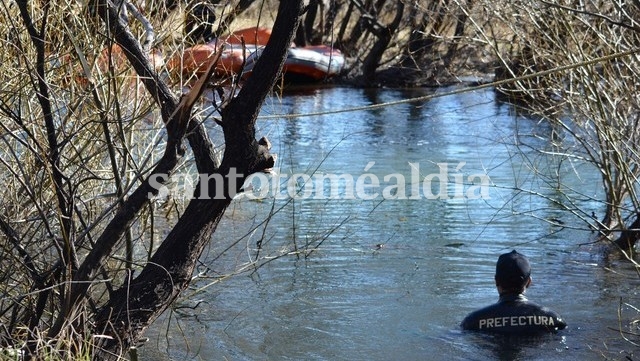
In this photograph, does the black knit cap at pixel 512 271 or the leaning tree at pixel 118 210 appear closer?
the leaning tree at pixel 118 210

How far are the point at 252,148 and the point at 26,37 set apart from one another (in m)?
2.40

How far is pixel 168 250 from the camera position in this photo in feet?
18.0

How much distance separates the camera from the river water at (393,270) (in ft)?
23.7

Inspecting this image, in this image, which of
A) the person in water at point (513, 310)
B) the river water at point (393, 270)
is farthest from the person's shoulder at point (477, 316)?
the river water at point (393, 270)

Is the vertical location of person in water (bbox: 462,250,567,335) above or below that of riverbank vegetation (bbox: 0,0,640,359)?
below

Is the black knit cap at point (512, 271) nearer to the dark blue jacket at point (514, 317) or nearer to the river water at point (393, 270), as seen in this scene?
the dark blue jacket at point (514, 317)

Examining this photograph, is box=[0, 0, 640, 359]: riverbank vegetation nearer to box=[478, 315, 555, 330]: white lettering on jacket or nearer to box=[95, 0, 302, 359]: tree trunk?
box=[95, 0, 302, 359]: tree trunk

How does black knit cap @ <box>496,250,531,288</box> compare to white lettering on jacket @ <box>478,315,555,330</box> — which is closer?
black knit cap @ <box>496,250,531,288</box>

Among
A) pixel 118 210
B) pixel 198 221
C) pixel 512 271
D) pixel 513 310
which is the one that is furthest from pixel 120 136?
pixel 513 310

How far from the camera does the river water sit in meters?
7.23

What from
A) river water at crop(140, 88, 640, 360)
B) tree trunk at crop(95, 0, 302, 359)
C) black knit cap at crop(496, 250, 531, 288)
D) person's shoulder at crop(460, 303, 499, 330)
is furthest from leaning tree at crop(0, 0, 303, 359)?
person's shoulder at crop(460, 303, 499, 330)

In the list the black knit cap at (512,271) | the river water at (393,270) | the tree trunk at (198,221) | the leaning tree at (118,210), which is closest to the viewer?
the leaning tree at (118,210)

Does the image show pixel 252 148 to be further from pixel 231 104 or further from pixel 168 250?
pixel 168 250

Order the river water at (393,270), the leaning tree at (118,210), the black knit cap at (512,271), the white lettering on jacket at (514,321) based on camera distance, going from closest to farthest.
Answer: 1. the leaning tree at (118,210)
2. the black knit cap at (512,271)
3. the white lettering on jacket at (514,321)
4. the river water at (393,270)
